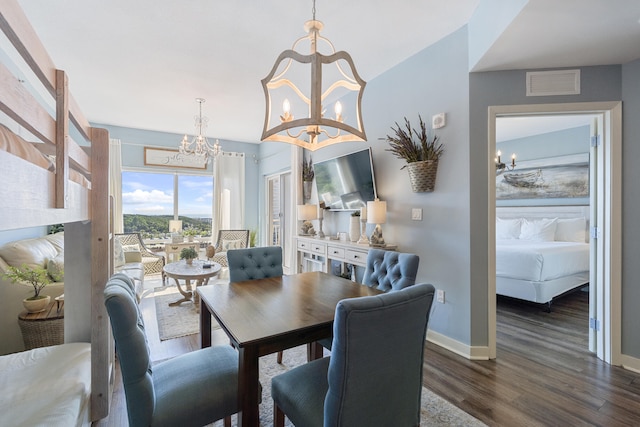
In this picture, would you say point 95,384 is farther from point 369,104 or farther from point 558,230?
point 558,230

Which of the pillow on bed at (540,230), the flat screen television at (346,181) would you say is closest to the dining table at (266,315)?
the flat screen television at (346,181)

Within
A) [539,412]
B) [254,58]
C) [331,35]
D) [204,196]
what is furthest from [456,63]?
[204,196]

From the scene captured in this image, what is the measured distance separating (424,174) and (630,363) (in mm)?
2153

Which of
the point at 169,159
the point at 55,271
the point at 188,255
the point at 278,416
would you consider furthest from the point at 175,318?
the point at 169,159

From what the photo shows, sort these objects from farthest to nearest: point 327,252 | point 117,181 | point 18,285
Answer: point 117,181 < point 327,252 < point 18,285

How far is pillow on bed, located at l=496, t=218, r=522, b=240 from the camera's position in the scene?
5.05 m

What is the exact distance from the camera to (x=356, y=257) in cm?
312

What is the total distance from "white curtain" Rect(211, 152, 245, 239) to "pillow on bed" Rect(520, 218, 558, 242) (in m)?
5.48

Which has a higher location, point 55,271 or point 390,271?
point 390,271

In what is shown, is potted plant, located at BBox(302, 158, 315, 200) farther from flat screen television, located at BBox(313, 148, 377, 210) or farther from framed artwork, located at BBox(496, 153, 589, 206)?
framed artwork, located at BBox(496, 153, 589, 206)

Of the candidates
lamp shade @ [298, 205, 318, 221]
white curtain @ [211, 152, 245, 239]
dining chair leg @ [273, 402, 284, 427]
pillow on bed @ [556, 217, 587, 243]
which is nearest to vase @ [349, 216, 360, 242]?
lamp shade @ [298, 205, 318, 221]

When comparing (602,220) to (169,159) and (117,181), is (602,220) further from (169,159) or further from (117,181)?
(117,181)

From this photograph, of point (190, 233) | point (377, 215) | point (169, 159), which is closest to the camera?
point (377, 215)

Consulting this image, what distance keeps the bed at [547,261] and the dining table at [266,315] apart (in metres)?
2.62
